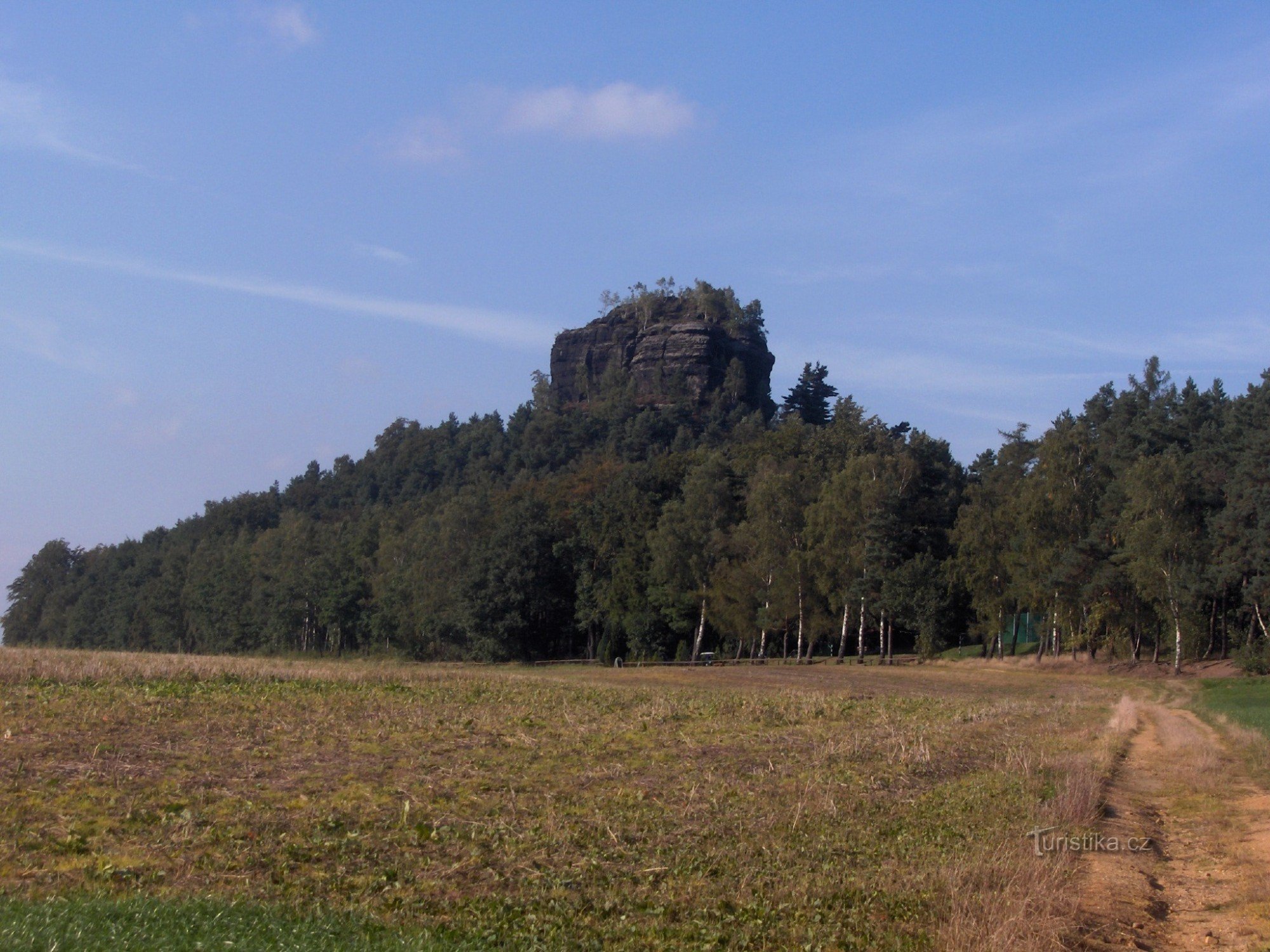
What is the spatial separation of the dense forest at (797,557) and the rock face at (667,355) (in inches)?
827

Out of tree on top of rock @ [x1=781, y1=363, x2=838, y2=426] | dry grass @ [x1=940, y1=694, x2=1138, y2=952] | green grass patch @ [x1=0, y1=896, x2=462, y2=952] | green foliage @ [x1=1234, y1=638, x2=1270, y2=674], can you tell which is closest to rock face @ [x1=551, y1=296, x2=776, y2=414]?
tree on top of rock @ [x1=781, y1=363, x2=838, y2=426]

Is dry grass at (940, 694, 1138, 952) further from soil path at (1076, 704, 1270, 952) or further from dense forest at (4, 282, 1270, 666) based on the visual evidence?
dense forest at (4, 282, 1270, 666)

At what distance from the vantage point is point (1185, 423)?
75.4 metres

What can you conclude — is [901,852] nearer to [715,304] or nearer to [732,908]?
[732,908]

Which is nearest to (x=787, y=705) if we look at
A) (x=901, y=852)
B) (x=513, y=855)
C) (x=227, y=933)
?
(x=901, y=852)

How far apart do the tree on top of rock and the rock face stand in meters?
18.0

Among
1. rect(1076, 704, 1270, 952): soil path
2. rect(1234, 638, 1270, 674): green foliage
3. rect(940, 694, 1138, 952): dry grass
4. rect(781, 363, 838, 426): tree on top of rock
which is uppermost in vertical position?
rect(781, 363, 838, 426): tree on top of rock

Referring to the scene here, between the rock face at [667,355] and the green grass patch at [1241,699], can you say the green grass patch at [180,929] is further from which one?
the rock face at [667,355]

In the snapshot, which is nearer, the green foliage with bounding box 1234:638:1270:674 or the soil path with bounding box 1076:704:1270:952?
the soil path with bounding box 1076:704:1270:952

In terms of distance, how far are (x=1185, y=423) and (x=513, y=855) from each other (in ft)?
251

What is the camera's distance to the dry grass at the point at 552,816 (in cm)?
1049

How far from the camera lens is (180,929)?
27.7 feet

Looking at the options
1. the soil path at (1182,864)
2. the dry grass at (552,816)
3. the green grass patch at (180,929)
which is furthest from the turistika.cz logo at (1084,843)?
the green grass patch at (180,929)

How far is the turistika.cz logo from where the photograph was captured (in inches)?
541
